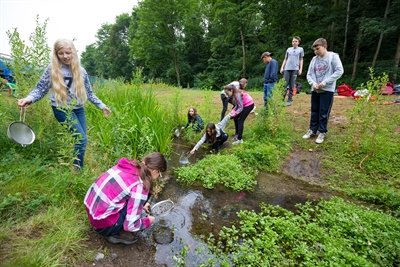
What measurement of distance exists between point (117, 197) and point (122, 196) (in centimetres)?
4

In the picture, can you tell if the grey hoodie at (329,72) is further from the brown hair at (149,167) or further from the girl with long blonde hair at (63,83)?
the girl with long blonde hair at (63,83)

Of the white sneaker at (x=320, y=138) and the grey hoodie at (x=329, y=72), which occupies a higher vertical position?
the grey hoodie at (x=329, y=72)

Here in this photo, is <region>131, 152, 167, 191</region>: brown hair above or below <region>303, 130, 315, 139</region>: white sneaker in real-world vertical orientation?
above

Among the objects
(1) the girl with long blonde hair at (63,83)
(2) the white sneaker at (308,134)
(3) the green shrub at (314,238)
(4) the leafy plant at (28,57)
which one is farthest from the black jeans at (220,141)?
(4) the leafy plant at (28,57)

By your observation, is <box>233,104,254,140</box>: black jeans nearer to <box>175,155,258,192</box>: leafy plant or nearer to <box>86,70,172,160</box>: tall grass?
<box>175,155,258,192</box>: leafy plant

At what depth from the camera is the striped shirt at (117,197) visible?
1.76 m

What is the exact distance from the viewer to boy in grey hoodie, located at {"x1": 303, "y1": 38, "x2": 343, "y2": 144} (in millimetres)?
3682

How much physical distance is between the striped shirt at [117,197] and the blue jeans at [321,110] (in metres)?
3.78

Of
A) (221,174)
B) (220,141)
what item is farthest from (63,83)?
(220,141)

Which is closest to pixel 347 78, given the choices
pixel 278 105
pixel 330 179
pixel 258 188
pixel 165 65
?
pixel 278 105

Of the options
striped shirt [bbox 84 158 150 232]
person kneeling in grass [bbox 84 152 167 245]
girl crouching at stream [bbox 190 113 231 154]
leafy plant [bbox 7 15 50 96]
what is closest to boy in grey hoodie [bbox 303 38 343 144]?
girl crouching at stream [bbox 190 113 231 154]

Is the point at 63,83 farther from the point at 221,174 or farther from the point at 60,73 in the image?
the point at 221,174

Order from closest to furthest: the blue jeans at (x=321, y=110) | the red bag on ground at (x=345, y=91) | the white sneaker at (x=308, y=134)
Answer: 1. the blue jeans at (x=321, y=110)
2. the white sneaker at (x=308, y=134)
3. the red bag on ground at (x=345, y=91)

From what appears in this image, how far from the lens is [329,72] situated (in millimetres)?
3762
